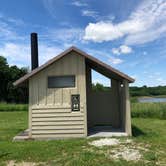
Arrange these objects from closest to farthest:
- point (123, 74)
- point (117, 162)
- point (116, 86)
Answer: point (117, 162)
point (123, 74)
point (116, 86)

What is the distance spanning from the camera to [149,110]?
17.9 meters

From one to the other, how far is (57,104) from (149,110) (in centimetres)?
1051

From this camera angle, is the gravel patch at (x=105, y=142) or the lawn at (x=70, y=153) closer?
the lawn at (x=70, y=153)

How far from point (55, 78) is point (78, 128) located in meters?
1.99

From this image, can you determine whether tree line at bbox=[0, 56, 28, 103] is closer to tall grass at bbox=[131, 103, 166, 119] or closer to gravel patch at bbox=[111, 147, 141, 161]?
tall grass at bbox=[131, 103, 166, 119]

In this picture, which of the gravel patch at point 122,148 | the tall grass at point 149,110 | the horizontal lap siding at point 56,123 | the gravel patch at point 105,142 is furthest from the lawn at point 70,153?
the tall grass at point 149,110

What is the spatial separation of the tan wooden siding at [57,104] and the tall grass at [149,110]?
989 centimetres

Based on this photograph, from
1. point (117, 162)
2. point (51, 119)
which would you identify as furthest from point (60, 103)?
point (117, 162)

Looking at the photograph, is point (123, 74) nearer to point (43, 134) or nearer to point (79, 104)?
point (79, 104)

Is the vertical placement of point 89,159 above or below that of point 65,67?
below

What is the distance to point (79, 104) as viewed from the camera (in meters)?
9.02

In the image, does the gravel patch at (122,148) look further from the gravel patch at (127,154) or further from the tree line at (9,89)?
the tree line at (9,89)

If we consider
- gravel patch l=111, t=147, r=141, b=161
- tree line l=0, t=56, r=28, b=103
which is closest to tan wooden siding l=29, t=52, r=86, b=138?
gravel patch l=111, t=147, r=141, b=161

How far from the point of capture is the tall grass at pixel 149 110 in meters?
17.3
